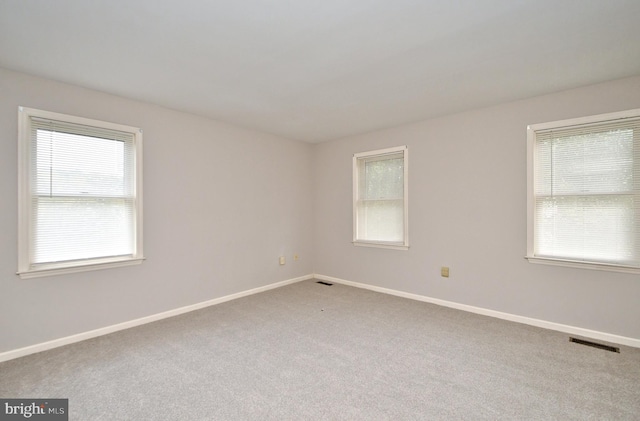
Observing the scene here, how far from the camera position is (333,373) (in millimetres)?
2230

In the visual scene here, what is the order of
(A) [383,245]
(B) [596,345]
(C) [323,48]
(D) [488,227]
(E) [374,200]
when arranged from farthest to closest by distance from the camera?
(E) [374,200] → (A) [383,245] → (D) [488,227] → (B) [596,345] → (C) [323,48]

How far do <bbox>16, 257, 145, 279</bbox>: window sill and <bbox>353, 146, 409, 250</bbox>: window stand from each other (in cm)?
296

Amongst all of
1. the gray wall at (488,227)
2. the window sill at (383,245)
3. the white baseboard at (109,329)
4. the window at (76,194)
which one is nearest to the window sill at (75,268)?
the window at (76,194)

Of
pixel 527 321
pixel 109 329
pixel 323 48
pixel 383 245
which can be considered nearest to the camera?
pixel 323 48

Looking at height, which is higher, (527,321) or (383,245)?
(383,245)

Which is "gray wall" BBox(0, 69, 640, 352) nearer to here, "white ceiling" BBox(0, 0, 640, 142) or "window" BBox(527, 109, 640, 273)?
"window" BBox(527, 109, 640, 273)

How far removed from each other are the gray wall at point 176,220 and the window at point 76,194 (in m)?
0.08

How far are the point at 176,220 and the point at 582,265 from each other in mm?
4257

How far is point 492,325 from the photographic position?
10.3 ft

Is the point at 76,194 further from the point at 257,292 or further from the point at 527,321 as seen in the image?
the point at 527,321

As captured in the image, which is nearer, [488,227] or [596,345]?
[596,345]

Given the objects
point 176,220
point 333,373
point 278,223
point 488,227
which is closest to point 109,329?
point 176,220

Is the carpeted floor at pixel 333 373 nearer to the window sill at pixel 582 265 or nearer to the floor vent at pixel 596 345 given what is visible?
the floor vent at pixel 596 345

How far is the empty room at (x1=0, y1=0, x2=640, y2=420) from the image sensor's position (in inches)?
74.4
